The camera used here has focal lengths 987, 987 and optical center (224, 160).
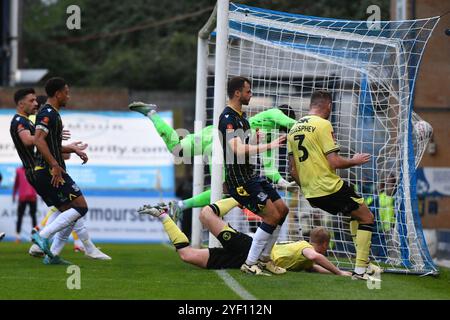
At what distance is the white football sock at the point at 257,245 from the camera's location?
1026 centimetres

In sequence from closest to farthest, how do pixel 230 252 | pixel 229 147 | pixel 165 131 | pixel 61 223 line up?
pixel 229 147 < pixel 230 252 < pixel 61 223 < pixel 165 131

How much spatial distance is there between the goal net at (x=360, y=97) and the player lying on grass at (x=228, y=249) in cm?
132

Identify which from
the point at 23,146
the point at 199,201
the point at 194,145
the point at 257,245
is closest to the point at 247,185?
the point at 257,245

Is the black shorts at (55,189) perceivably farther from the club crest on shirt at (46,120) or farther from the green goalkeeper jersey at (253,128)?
the green goalkeeper jersey at (253,128)

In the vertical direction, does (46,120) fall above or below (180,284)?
above

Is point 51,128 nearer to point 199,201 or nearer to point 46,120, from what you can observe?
point 46,120

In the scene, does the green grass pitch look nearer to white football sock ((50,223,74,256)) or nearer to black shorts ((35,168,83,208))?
white football sock ((50,223,74,256))

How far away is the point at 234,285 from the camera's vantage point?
30.3ft

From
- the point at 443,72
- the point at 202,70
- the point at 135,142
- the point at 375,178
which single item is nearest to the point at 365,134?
the point at 375,178

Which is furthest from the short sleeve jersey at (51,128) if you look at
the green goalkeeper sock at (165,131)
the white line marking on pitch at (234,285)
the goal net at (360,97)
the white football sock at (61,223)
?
the goal net at (360,97)

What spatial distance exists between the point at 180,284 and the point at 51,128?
2.79 m

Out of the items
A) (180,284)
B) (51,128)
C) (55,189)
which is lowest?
(180,284)
